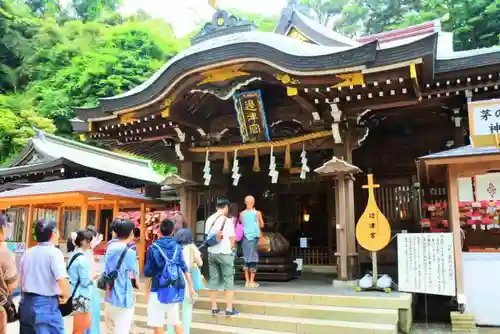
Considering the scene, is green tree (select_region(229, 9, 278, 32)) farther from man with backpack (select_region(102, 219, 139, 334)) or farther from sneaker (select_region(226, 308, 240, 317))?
man with backpack (select_region(102, 219, 139, 334))

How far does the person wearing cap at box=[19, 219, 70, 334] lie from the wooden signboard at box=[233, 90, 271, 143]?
568 cm

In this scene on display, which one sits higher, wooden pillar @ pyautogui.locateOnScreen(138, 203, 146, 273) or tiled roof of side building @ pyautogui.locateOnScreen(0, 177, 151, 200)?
tiled roof of side building @ pyautogui.locateOnScreen(0, 177, 151, 200)

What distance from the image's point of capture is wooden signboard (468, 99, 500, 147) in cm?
597

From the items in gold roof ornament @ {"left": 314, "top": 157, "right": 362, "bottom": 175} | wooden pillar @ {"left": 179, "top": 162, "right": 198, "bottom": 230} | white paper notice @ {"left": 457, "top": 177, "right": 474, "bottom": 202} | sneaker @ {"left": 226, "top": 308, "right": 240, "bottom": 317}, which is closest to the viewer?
sneaker @ {"left": 226, "top": 308, "right": 240, "bottom": 317}

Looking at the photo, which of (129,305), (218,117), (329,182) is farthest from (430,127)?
(129,305)

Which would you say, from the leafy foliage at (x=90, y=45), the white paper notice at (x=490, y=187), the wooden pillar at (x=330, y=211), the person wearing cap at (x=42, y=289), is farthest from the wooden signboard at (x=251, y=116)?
the leafy foliage at (x=90, y=45)

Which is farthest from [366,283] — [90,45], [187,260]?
[90,45]

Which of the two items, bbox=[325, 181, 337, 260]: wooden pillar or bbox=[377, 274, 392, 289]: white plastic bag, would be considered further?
bbox=[325, 181, 337, 260]: wooden pillar

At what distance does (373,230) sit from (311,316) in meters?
1.99

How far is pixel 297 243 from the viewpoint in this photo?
12.3 meters

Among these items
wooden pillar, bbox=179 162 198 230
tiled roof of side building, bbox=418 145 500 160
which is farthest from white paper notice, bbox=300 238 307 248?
tiled roof of side building, bbox=418 145 500 160

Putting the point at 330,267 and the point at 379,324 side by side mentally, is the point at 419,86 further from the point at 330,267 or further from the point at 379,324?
the point at 330,267

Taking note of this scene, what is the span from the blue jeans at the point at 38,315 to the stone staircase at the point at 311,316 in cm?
277

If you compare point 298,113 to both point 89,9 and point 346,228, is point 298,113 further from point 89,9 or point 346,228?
point 89,9
